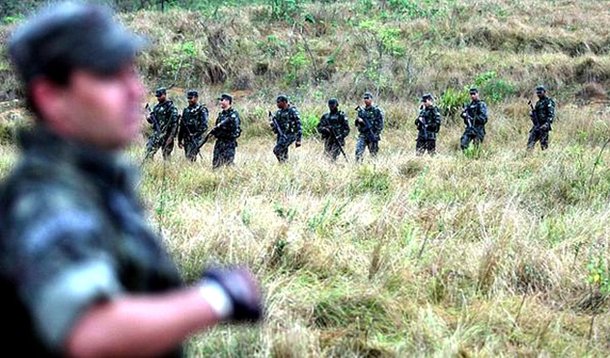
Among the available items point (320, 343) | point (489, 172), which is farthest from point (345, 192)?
point (320, 343)

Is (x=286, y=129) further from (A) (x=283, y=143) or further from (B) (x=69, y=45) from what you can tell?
(B) (x=69, y=45)

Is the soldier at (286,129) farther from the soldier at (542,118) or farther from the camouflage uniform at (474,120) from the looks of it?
the soldier at (542,118)

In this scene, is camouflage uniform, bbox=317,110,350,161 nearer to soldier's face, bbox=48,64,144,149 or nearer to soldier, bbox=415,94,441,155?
soldier, bbox=415,94,441,155

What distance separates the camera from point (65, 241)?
1.07 metres

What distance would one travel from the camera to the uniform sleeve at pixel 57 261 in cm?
104

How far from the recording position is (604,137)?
13750mm

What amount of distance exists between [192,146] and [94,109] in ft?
33.9

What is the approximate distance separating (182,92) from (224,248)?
15.2 m

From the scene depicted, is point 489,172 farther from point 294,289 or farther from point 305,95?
point 305,95

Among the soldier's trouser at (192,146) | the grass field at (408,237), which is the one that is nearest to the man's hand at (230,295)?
the grass field at (408,237)

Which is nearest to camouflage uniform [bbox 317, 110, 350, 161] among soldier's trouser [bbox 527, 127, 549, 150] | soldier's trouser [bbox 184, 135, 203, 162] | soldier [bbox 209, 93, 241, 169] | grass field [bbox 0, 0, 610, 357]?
grass field [bbox 0, 0, 610, 357]

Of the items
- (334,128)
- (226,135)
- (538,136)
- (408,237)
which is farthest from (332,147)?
(408,237)

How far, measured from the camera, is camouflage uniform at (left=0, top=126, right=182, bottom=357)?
105cm

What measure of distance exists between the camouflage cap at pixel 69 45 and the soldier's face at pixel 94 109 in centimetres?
2
